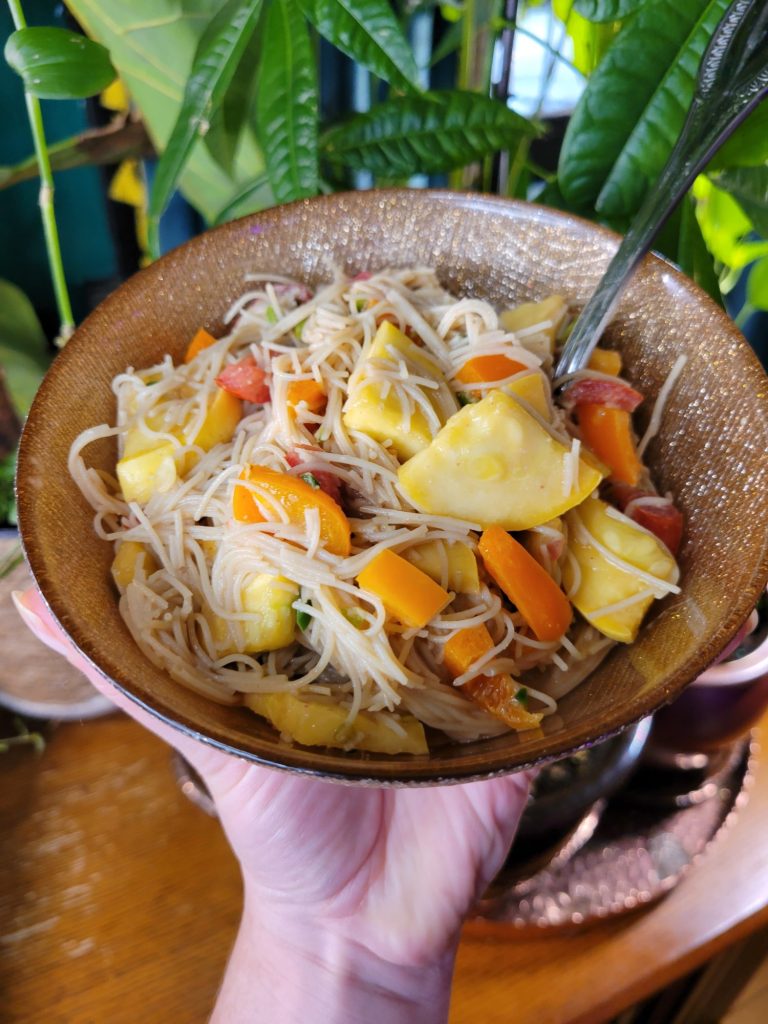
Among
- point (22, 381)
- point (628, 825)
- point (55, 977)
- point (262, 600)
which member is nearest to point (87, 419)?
point (262, 600)

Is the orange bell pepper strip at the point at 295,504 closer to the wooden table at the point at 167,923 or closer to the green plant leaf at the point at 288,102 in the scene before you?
the green plant leaf at the point at 288,102

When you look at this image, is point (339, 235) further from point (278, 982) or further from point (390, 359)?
point (278, 982)

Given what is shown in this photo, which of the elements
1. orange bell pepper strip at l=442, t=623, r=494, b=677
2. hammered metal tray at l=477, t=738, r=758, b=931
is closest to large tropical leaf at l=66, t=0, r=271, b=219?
orange bell pepper strip at l=442, t=623, r=494, b=677

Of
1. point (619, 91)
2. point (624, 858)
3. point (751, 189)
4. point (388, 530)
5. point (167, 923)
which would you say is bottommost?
point (167, 923)

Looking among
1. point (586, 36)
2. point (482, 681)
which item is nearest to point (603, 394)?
point (482, 681)

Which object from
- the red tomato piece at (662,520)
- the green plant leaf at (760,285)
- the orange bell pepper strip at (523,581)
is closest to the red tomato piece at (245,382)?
the orange bell pepper strip at (523,581)

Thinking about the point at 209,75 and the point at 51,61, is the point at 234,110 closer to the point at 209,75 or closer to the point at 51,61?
the point at 209,75
